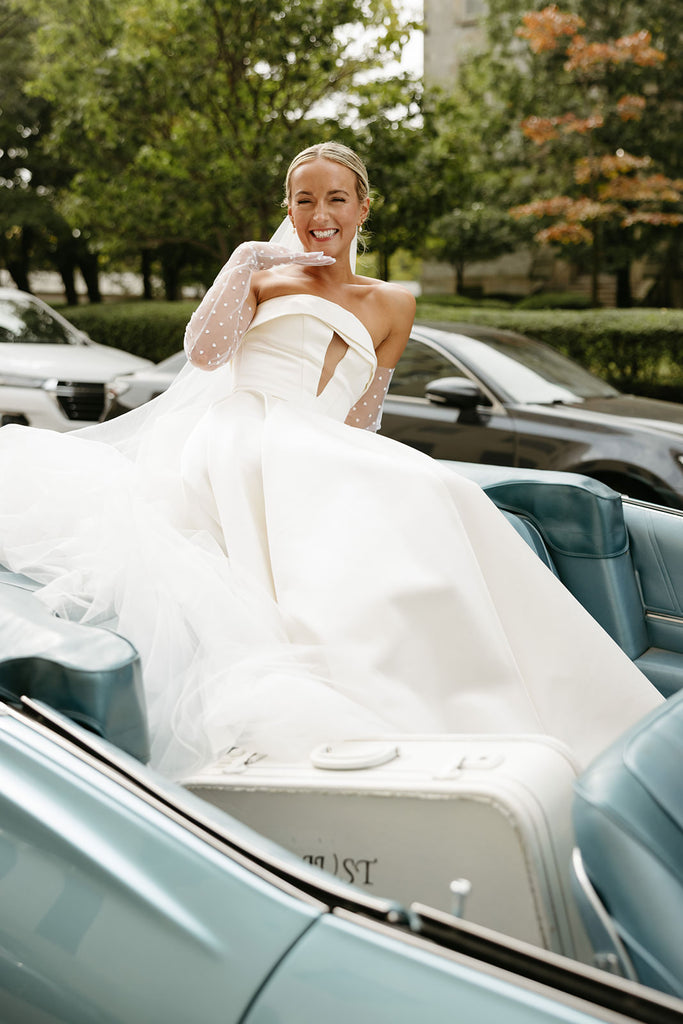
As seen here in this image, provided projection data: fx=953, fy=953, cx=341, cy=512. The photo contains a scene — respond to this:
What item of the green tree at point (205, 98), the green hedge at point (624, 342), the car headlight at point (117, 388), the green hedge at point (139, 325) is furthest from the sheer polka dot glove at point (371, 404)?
the green hedge at point (139, 325)

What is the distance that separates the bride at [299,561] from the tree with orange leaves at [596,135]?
12246mm

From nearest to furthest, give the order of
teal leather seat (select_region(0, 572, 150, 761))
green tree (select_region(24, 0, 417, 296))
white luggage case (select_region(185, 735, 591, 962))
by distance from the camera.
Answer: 1. white luggage case (select_region(185, 735, 591, 962))
2. teal leather seat (select_region(0, 572, 150, 761))
3. green tree (select_region(24, 0, 417, 296))

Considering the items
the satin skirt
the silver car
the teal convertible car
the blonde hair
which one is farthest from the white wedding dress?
the silver car

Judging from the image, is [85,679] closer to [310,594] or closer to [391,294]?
[310,594]

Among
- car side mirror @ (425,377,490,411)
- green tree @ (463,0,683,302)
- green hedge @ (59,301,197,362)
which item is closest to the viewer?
car side mirror @ (425,377,490,411)

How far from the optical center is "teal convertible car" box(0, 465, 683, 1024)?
3.25 feet

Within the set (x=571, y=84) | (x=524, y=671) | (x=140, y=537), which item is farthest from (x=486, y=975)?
(x=571, y=84)

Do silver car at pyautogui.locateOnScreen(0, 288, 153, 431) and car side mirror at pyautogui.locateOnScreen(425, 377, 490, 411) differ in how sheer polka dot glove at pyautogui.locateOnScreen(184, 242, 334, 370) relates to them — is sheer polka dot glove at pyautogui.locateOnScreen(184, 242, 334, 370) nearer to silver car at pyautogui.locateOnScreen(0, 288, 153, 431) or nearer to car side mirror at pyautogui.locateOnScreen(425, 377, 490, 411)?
car side mirror at pyautogui.locateOnScreen(425, 377, 490, 411)

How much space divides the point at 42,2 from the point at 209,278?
7363 millimetres

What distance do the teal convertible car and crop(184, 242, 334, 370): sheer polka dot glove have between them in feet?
3.85

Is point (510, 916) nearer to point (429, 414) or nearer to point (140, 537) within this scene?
point (140, 537)

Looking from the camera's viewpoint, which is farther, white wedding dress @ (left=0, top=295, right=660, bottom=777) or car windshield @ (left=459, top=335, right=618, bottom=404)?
car windshield @ (left=459, top=335, right=618, bottom=404)

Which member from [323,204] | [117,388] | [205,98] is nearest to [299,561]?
[323,204]

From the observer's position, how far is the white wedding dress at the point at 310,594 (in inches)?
67.9
